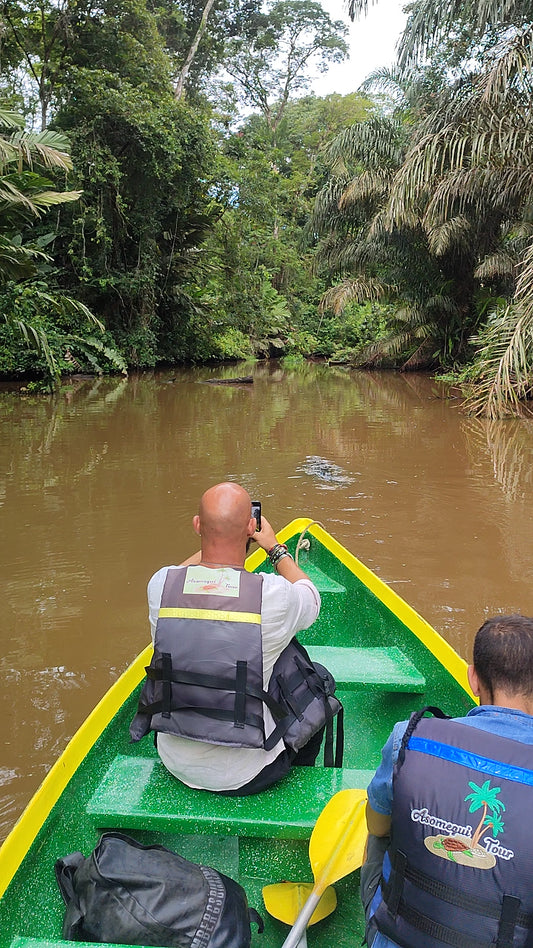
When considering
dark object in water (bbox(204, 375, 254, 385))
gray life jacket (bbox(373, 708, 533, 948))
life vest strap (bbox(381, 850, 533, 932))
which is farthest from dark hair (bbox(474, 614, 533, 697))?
dark object in water (bbox(204, 375, 254, 385))

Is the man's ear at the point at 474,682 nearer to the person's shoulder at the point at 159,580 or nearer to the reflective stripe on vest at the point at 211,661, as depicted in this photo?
the reflective stripe on vest at the point at 211,661

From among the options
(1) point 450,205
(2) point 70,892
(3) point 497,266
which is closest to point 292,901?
(2) point 70,892

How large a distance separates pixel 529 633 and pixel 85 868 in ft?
3.74

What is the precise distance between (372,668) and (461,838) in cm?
147

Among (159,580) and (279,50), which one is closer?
(159,580)

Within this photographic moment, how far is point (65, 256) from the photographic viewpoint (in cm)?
1672

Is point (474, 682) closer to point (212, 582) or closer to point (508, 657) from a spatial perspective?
point (508, 657)

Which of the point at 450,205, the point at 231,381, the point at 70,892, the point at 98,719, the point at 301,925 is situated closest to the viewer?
the point at 301,925

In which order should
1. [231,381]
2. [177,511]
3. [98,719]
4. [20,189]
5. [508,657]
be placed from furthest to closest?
[231,381] → [20,189] → [177,511] → [98,719] → [508,657]

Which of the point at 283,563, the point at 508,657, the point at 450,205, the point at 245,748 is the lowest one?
the point at 245,748

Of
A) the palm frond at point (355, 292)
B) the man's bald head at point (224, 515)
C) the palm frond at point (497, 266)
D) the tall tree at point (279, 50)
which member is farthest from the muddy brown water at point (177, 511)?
the tall tree at point (279, 50)

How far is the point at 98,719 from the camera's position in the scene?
2186 mm

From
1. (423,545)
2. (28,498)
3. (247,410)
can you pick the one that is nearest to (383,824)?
(423,545)

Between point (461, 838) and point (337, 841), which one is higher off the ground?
point (461, 838)
